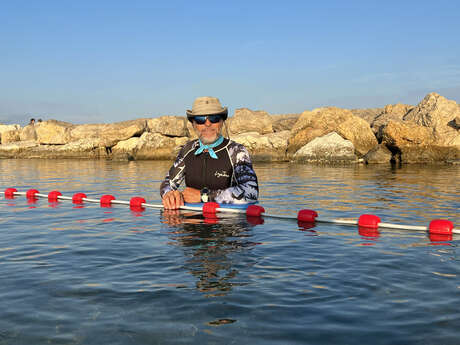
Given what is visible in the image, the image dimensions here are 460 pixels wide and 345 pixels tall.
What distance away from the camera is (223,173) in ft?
27.9

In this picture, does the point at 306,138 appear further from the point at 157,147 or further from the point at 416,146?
the point at 157,147

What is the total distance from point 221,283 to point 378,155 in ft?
89.1

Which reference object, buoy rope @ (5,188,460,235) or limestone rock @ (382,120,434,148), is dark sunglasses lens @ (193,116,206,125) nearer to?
buoy rope @ (5,188,460,235)

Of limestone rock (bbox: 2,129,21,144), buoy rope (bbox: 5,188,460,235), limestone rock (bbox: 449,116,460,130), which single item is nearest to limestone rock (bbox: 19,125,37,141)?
limestone rock (bbox: 2,129,21,144)

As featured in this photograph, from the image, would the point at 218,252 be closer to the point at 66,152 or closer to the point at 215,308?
the point at 215,308

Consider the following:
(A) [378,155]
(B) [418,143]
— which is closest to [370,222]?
(A) [378,155]

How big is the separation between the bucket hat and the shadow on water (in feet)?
6.52

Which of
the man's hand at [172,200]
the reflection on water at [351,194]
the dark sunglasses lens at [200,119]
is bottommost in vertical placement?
the reflection on water at [351,194]

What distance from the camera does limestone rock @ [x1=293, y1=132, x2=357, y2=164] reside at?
98.4 feet

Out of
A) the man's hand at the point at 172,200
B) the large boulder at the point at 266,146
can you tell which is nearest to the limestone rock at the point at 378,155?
the large boulder at the point at 266,146

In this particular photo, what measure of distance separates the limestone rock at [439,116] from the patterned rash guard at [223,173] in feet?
85.2

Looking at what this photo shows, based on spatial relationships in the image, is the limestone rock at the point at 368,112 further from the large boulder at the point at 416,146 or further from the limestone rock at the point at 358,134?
the large boulder at the point at 416,146

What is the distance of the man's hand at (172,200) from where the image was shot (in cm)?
828

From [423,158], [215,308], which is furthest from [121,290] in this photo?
[423,158]
